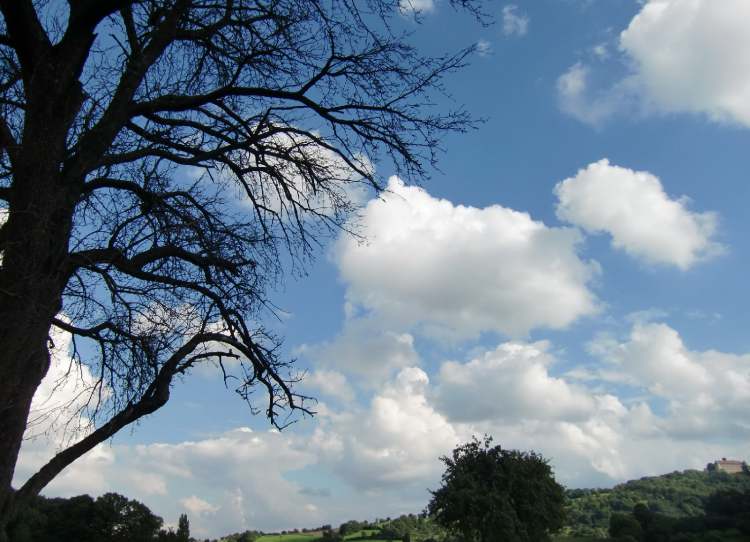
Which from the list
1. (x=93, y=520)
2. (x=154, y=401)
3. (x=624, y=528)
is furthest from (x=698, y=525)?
(x=154, y=401)

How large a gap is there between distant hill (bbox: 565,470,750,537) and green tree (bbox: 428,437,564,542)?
135 feet

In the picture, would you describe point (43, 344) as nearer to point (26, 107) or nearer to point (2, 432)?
point (2, 432)

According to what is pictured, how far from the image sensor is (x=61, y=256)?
414cm

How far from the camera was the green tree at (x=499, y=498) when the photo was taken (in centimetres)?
4084

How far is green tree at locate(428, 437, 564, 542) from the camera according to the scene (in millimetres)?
40844

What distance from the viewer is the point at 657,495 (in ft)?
375

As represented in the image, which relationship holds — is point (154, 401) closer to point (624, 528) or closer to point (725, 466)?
point (624, 528)

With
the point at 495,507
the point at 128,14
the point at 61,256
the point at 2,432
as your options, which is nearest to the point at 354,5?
the point at 128,14

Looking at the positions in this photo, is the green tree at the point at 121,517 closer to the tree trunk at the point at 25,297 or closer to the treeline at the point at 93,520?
the treeline at the point at 93,520

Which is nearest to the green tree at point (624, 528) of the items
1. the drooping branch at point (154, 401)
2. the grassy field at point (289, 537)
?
the grassy field at point (289, 537)

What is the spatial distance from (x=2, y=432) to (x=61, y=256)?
117cm

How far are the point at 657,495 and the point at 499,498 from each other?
89.4 meters

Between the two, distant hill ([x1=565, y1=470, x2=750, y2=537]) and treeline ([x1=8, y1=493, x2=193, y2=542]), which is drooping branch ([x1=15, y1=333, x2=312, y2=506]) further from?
distant hill ([x1=565, y1=470, x2=750, y2=537])

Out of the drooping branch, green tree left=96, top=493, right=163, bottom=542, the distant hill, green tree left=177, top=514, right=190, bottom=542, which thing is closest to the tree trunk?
the drooping branch
